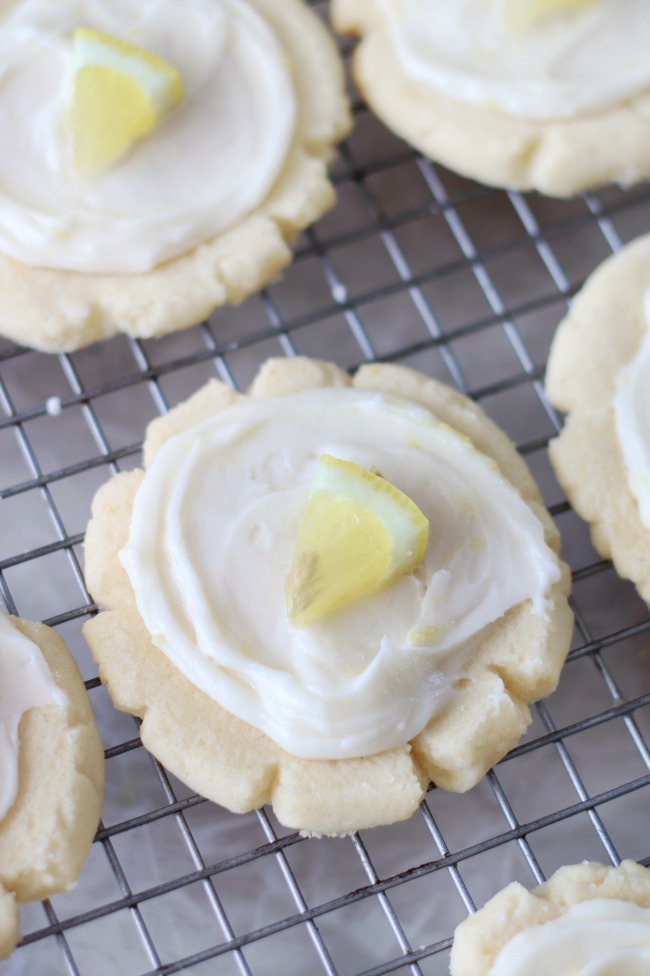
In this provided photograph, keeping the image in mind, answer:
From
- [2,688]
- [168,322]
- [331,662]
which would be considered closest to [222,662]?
[331,662]

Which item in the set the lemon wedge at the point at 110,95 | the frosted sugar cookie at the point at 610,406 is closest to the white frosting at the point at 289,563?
the frosted sugar cookie at the point at 610,406

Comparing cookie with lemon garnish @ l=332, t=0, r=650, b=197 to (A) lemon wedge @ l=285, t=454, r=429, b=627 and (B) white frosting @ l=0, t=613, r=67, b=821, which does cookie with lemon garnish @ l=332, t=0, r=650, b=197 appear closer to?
(A) lemon wedge @ l=285, t=454, r=429, b=627

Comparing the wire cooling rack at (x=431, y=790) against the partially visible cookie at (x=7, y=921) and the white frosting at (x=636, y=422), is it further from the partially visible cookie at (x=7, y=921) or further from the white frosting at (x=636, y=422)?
the white frosting at (x=636, y=422)

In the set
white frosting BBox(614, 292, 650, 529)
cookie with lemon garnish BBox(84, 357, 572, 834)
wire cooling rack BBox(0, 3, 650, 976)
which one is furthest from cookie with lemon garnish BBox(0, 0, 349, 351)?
white frosting BBox(614, 292, 650, 529)

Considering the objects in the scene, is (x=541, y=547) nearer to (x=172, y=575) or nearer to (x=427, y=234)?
(x=172, y=575)

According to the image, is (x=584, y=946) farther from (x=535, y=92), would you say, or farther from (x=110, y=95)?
(x=110, y=95)

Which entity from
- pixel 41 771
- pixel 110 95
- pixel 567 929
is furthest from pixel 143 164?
pixel 567 929
